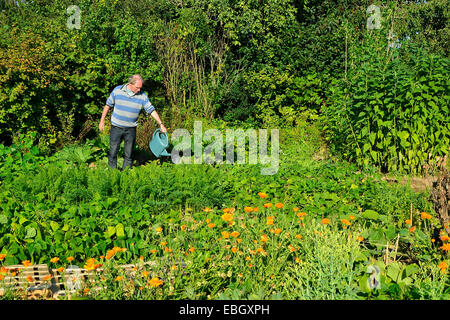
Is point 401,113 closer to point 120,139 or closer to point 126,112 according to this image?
point 126,112

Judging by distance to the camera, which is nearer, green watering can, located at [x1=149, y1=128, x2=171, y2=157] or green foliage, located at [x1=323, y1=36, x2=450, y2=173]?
green foliage, located at [x1=323, y1=36, x2=450, y2=173]

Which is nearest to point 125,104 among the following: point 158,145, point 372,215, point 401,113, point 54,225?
point 158,145

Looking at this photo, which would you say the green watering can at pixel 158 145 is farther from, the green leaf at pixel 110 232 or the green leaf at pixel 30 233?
the green leaf at pixel 30 233

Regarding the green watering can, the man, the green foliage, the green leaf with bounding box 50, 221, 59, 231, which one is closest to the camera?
the green leaf with bounding box 50, 221, 59, 231

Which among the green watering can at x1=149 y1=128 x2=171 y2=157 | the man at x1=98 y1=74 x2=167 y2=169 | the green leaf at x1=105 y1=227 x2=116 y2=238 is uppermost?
the man at x1=98 y1=74 x2=167 y2=169

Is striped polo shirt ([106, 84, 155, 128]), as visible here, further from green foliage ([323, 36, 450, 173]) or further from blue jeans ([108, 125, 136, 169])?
green foliage ([323, 36, 450, 173])

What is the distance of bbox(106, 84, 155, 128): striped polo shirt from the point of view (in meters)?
5.63

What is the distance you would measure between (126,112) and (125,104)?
110 mm

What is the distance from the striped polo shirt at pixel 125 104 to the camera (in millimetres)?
5633

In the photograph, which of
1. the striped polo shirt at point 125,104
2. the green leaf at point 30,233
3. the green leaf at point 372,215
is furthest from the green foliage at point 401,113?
the green leaf at point 30,233

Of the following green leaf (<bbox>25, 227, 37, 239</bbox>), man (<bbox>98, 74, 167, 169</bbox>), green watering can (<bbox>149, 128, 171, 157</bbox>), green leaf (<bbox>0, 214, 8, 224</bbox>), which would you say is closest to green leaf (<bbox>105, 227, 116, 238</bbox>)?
green leaf (<bbox>25, 227, 37, 239</bbox>)

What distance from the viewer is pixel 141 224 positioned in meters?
3.74

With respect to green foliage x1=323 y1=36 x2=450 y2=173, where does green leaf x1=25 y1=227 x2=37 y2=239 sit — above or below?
below
